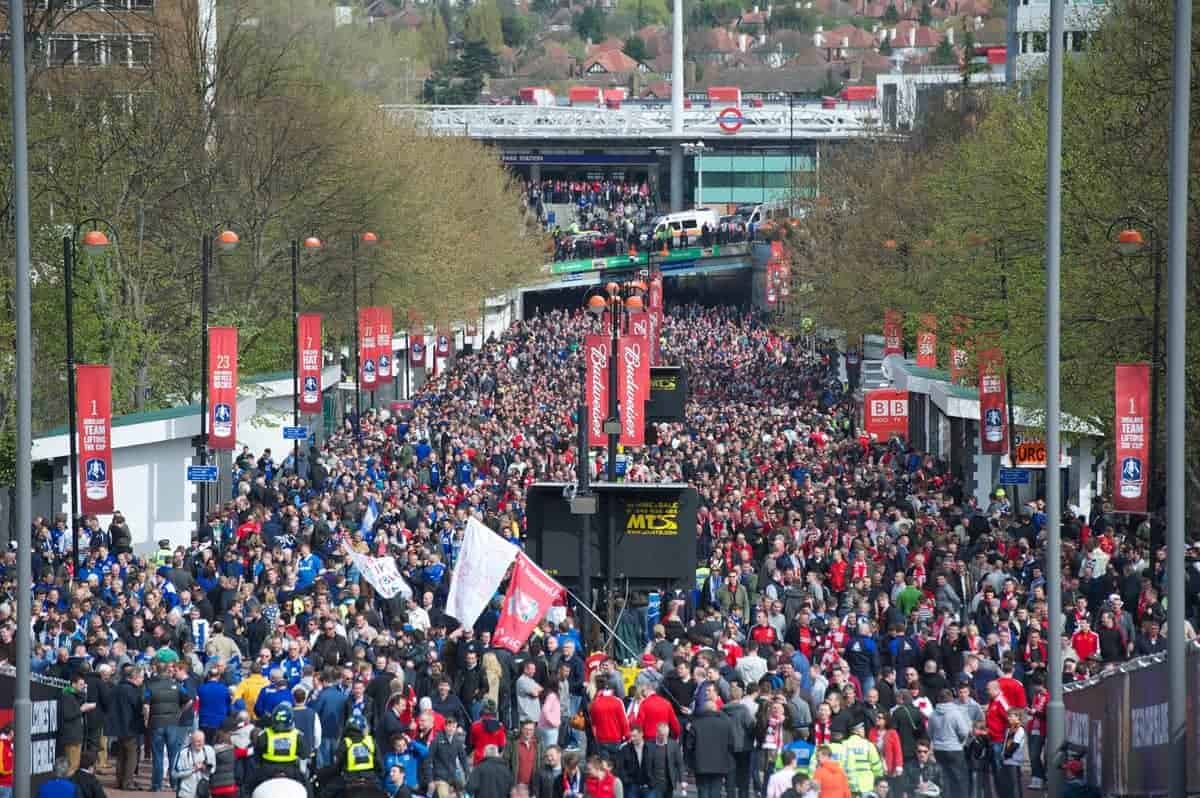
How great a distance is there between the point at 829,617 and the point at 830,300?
48.1m

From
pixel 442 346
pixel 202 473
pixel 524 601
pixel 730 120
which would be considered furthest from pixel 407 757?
pixel 730 120

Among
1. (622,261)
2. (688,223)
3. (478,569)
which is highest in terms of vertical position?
(688,223)

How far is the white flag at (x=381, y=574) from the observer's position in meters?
29.3

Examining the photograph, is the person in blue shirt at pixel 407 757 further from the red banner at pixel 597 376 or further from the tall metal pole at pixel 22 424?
the red banner at pixel 597 376

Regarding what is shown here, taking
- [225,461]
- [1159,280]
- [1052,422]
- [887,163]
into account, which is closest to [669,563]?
[1052,422]

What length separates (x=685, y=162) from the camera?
590 feet

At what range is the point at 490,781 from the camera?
19.9 meters

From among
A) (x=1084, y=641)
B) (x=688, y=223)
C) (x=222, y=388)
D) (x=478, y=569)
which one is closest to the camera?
(x=478, y=569)

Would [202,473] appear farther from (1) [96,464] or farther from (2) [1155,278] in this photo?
(2) [1155,278]

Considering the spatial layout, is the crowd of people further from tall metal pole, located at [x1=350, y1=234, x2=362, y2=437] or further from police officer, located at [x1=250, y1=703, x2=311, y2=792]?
tall metal pole, located at [x1=350, y1=234, x2=362, y2=437]

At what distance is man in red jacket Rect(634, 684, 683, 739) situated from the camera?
21.3 metres

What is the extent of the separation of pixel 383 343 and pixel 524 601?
35.6m

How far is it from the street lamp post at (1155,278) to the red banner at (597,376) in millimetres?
7189

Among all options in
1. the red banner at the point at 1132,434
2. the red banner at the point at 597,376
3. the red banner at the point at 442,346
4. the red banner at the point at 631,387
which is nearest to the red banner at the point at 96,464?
the red banner at the point at 597,376
